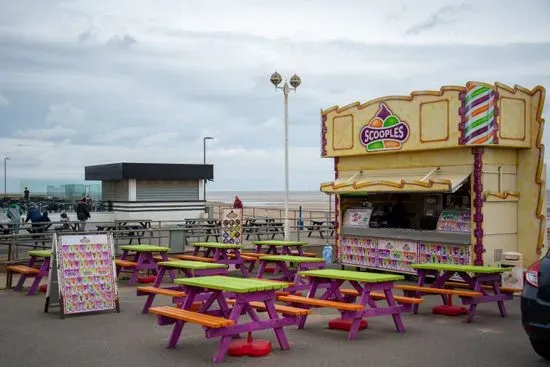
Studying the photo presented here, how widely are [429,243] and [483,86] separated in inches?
134

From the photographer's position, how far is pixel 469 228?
13852 millimetres

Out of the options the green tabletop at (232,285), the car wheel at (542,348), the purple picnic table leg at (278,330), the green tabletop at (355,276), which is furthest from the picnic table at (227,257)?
the car wheel at (542,348)

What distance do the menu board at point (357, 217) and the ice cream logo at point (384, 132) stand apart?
1495mm

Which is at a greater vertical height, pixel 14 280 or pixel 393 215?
pixel 393 215

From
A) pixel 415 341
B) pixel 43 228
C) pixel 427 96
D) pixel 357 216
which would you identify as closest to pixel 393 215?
pixel 357 216

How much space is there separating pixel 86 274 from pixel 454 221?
300 inches

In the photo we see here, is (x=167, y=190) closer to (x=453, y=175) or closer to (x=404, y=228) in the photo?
(x=404, y=228)

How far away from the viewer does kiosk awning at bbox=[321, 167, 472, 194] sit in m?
13.8

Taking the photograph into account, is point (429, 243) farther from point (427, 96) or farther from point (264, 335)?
point (264, 335)

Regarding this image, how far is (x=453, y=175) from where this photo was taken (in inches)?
556

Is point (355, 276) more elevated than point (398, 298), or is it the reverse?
point (355, 276)

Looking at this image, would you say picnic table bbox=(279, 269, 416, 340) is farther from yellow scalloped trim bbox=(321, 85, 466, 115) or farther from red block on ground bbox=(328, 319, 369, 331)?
yellow scalloped trim bbox=(321, 85, 466, 115)

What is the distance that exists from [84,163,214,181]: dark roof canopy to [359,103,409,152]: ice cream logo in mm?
14650

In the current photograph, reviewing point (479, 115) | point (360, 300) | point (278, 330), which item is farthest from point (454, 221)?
point (278, 330)
